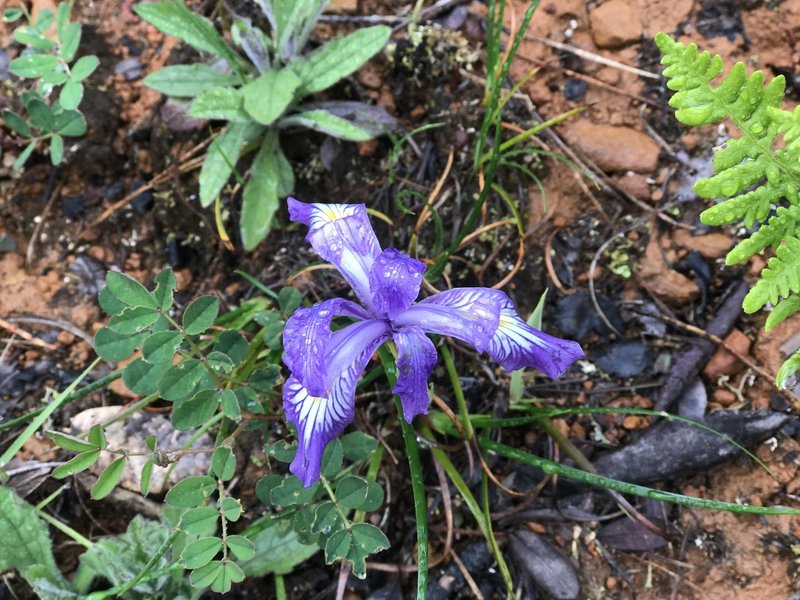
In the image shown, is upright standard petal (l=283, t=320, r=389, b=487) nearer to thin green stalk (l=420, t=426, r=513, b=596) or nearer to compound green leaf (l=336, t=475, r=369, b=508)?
compound green leaf (l=336, t=475, r=369, b=508)

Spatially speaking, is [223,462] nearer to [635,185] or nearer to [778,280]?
[778,280]

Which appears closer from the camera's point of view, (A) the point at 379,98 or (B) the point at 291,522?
(B) the point at 291,522

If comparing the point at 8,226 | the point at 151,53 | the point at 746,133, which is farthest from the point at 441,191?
the point at 8,226

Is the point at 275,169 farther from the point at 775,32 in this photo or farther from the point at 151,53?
the point at 775,32

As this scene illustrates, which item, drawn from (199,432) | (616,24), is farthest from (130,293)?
(616,24)

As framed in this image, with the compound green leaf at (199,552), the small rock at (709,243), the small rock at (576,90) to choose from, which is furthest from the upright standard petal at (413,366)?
the small rock at (576,90)

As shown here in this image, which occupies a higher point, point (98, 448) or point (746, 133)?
point (746, 133)

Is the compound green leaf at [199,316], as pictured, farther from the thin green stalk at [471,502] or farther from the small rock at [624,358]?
the small rock at [624,358]
